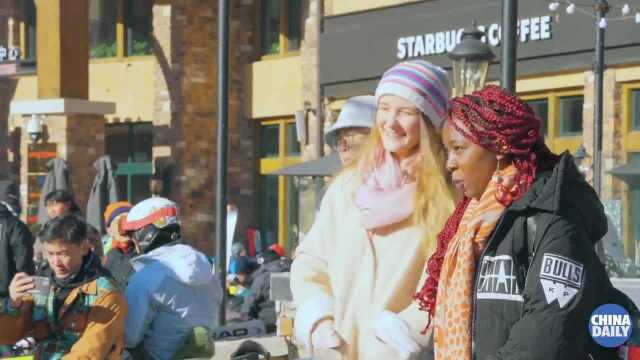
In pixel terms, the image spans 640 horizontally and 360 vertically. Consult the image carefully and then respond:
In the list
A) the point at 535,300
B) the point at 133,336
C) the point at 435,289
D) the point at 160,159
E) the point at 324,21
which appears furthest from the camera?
the point at 160,159

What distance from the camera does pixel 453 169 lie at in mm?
3926

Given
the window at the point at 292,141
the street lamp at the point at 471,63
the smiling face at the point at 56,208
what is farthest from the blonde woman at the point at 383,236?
the window at the point at 292,141

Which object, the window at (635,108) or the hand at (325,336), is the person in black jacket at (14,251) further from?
the window at (635,108)

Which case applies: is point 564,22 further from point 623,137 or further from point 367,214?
point 367,214

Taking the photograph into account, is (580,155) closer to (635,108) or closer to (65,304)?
(635,108)

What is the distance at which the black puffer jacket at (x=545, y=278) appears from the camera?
11.5 ft

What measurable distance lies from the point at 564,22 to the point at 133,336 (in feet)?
47.1

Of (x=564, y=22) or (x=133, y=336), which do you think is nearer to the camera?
(x=133, y=336)

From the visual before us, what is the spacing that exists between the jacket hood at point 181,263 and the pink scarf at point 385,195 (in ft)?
5.50

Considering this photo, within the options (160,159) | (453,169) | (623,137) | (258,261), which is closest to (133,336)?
(453,169)

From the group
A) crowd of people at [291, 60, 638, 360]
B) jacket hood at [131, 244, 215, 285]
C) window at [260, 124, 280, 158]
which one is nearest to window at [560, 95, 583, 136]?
window at [260, 124, 280, 158]

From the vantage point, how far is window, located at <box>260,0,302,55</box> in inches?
1009

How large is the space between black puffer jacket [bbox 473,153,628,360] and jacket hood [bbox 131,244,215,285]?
254cm

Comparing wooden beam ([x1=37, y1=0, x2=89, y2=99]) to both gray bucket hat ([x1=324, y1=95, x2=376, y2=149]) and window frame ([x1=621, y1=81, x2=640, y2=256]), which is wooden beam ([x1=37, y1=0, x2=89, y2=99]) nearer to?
window frame ([x1=621, y1=81, x2=640, y2=256])
